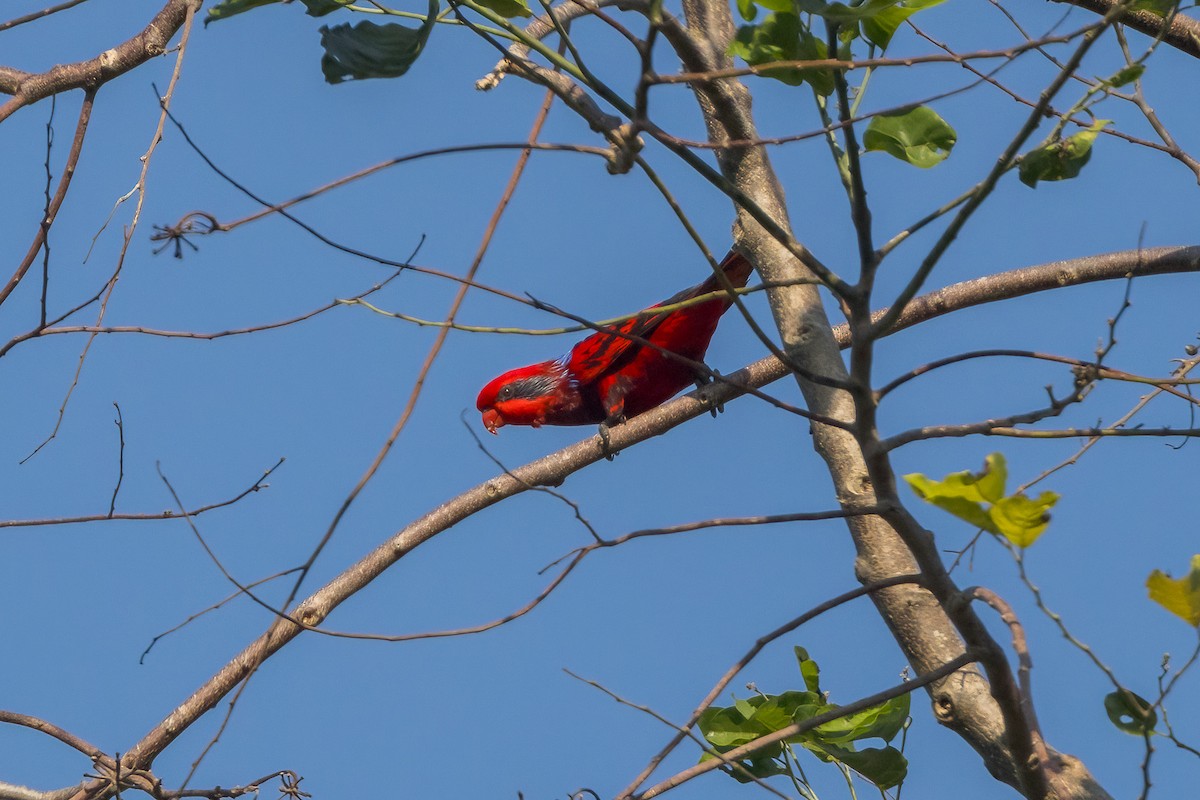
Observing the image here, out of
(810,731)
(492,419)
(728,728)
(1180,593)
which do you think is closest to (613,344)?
(492,419)

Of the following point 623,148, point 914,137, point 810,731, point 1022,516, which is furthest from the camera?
point 810,731

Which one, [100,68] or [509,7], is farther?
[100,68]

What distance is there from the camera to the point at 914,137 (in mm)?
1838

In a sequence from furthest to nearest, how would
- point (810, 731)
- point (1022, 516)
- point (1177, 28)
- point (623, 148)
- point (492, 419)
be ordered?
point (492, 419) < point (1177, 28) < point (810, 731) < point (623, 148) < point (1022, 516)

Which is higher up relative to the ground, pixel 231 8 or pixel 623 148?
pixel 231 8

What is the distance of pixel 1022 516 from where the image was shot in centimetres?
126

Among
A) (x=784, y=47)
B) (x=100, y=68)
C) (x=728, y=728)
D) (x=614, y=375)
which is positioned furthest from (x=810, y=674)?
(x=614, y=375)

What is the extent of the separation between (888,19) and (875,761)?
55.6 inches

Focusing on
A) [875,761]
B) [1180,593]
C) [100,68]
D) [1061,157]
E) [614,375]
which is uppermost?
[614,375]

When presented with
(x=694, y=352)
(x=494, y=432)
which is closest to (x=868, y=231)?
(x=694, y=352)

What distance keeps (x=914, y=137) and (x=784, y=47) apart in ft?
1.08

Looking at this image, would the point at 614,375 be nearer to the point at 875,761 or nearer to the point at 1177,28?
the point at 1177,28

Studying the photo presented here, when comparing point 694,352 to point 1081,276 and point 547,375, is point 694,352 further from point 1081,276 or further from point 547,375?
point 1081,276

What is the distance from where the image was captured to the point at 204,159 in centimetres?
187
